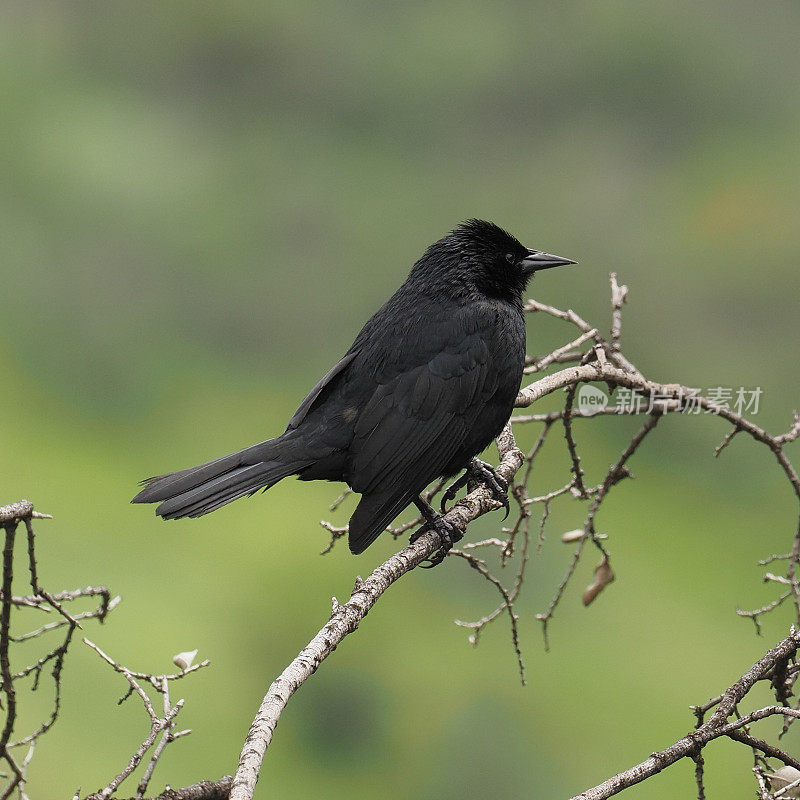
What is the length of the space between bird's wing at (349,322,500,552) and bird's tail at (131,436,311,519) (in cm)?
23

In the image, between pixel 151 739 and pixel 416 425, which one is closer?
pixel 151 739

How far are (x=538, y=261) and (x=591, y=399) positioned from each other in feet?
1.95

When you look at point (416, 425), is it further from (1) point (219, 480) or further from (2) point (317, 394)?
(1) point (219, 480)

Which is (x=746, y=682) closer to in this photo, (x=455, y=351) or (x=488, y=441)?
(x=488, y=441)

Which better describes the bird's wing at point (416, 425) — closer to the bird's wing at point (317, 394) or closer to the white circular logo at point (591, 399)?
the bird's wing at point (317, 394)

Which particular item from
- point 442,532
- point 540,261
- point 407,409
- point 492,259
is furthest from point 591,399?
point 442,532

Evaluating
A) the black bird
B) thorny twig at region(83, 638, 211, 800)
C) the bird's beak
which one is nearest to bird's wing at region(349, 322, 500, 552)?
the black bird

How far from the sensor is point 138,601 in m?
5.94

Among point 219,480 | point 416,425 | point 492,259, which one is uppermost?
point 492,259

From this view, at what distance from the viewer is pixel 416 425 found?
9.87 feet

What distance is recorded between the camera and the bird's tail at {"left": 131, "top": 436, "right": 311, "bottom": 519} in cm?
256

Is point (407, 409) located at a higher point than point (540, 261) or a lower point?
lower

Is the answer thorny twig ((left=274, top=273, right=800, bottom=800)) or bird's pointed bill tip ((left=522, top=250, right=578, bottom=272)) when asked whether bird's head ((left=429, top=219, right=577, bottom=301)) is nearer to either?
bird's pointed bill tip ((left=522, top=250, right=578, bottom=272))

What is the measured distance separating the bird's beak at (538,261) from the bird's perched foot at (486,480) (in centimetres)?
84
